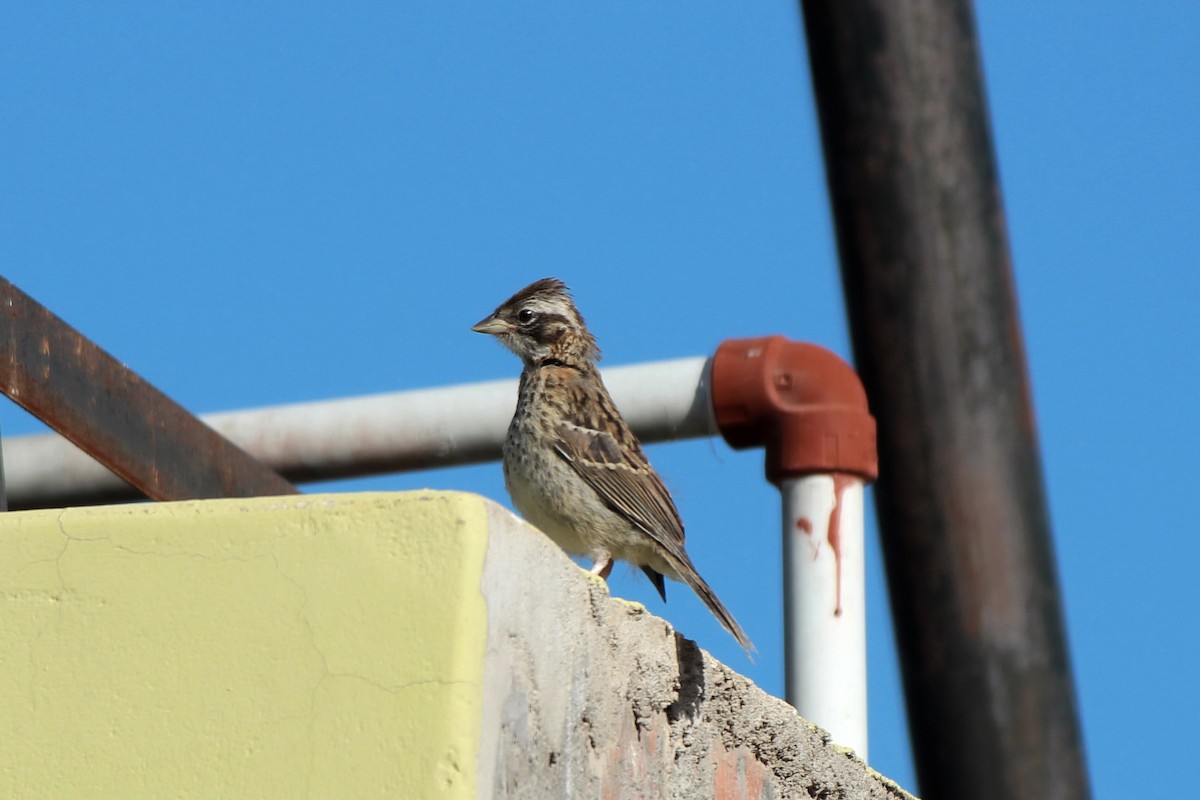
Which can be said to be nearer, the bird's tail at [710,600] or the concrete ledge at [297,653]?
the concrete ledge at [297,653]

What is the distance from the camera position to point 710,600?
5254mm

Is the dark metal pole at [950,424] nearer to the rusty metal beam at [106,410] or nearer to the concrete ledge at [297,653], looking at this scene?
the concrete ledge at [297,653]

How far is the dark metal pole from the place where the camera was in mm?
4332

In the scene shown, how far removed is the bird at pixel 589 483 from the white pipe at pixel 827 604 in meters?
0.46

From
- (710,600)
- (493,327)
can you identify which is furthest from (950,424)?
(493,327)

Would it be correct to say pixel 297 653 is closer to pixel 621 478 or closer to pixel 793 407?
pixel 621 478

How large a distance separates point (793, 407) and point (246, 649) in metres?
3.62

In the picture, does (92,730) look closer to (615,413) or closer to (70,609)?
(70,609)

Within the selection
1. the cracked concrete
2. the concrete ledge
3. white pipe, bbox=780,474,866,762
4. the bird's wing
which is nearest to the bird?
the bird's wing

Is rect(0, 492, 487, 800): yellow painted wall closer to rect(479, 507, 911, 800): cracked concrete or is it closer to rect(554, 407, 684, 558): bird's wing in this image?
rect(479, 507, 911, 800): cracked concrete

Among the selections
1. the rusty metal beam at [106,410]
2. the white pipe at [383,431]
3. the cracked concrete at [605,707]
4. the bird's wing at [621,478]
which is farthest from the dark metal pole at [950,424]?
the white pipe at [383,431]

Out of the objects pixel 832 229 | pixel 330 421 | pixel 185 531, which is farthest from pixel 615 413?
pixel 185 531

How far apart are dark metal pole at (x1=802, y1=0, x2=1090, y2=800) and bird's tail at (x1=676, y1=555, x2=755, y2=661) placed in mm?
599

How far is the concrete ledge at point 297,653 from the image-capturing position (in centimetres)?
301
